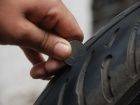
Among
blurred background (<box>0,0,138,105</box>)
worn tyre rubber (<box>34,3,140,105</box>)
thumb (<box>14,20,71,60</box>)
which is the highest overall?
thumb (<box>14,20,71,60</box>)

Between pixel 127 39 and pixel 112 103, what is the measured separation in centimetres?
20

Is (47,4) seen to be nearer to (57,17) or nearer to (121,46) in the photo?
(57,17)

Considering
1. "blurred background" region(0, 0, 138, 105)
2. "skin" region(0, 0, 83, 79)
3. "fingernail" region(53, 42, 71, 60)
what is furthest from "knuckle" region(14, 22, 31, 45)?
"blurred background" region(0, 0, 138, 105)

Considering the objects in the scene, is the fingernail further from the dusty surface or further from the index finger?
the dusty surface

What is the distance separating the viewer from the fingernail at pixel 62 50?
179 centimetres

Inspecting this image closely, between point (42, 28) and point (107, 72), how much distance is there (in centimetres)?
31

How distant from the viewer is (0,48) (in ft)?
15.9

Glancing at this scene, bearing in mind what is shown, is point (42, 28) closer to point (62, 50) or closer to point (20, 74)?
point (62, 50)

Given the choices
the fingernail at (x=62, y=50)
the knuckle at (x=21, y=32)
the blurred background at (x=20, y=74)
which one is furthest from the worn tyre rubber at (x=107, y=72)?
the blurred background at (x=20, y=74)

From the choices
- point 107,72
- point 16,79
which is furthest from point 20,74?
point 107,72

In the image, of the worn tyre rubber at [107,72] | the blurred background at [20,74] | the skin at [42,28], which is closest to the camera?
the worn tyre rubber at [107,72]

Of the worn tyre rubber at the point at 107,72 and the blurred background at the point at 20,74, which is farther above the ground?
the worn tyre rubber at the point at 107,72

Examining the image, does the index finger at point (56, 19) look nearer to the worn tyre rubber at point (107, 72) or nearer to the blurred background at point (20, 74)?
the worn tyre rubber at point (107, 72)

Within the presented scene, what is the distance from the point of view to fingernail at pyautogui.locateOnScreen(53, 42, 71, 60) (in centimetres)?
179
